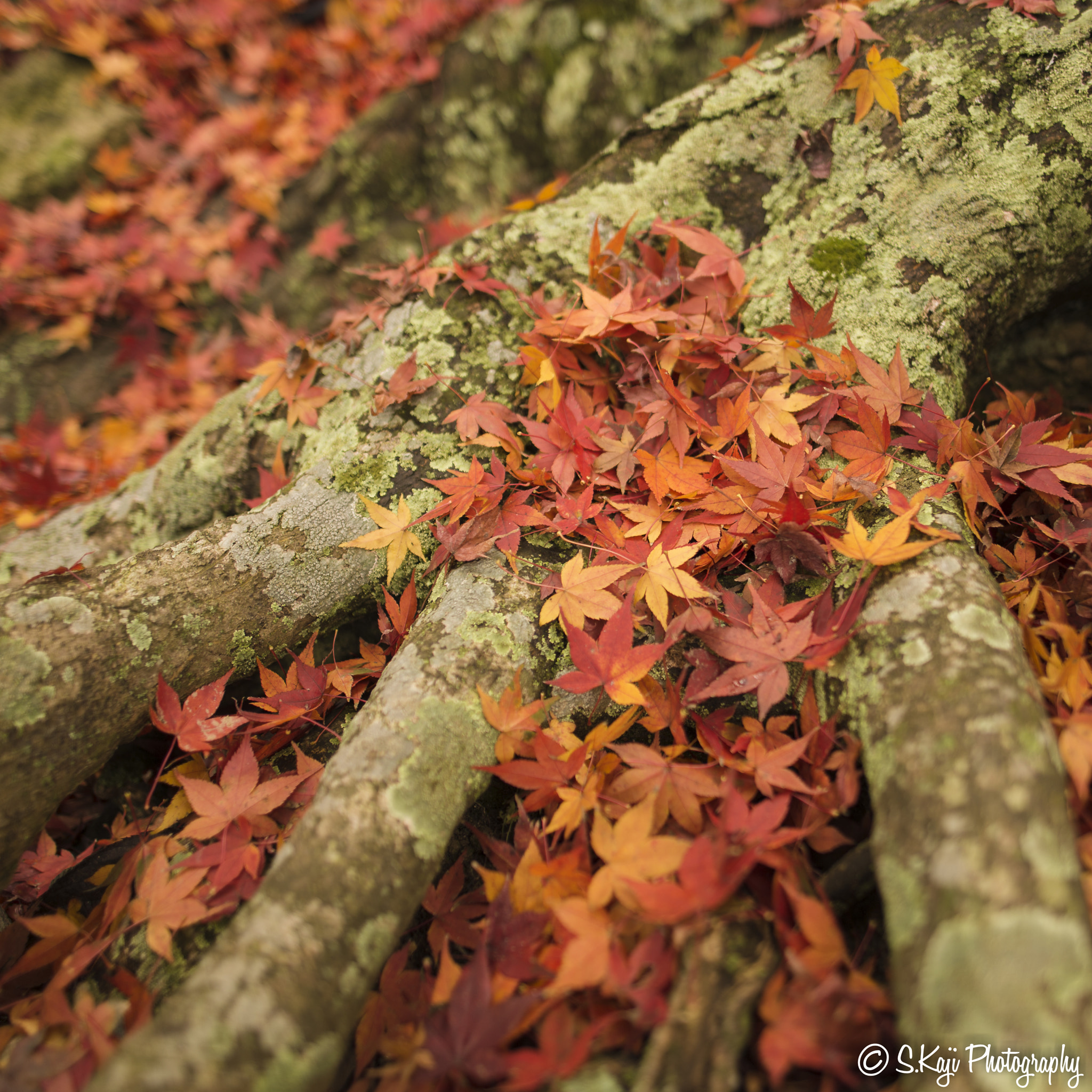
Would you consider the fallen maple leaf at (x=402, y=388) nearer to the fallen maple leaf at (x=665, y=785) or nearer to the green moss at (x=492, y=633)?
the green moss at (x=492, y=633)

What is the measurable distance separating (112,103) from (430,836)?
4.38m

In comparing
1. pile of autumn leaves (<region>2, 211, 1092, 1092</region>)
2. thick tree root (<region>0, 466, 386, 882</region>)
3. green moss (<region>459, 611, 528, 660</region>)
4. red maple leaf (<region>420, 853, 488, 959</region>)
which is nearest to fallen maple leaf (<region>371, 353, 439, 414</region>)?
pile of autumn leaves (<region>2, 211, 1092, 1092</region>)

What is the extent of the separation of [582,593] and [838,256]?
121cm

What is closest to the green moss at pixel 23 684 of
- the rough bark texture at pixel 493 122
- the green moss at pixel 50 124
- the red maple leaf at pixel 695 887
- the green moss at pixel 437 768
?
the green moss at pixel 437 768

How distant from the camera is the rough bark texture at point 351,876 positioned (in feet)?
2.99

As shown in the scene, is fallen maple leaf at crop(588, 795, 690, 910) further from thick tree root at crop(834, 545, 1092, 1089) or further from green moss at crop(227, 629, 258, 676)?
green moss at crop(227, 629, 258, 676)

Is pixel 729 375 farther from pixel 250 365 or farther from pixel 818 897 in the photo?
pixel 250 365

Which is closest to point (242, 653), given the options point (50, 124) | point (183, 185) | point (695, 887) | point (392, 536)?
point (392, 536)

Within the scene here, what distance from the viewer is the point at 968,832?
925 millimetres

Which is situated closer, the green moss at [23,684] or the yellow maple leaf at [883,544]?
the yellow maple leaf at [883,544]

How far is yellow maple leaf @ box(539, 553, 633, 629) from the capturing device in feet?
4.45

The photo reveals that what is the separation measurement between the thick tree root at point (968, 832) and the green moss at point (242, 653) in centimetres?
136

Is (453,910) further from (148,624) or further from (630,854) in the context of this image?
(148,624)
